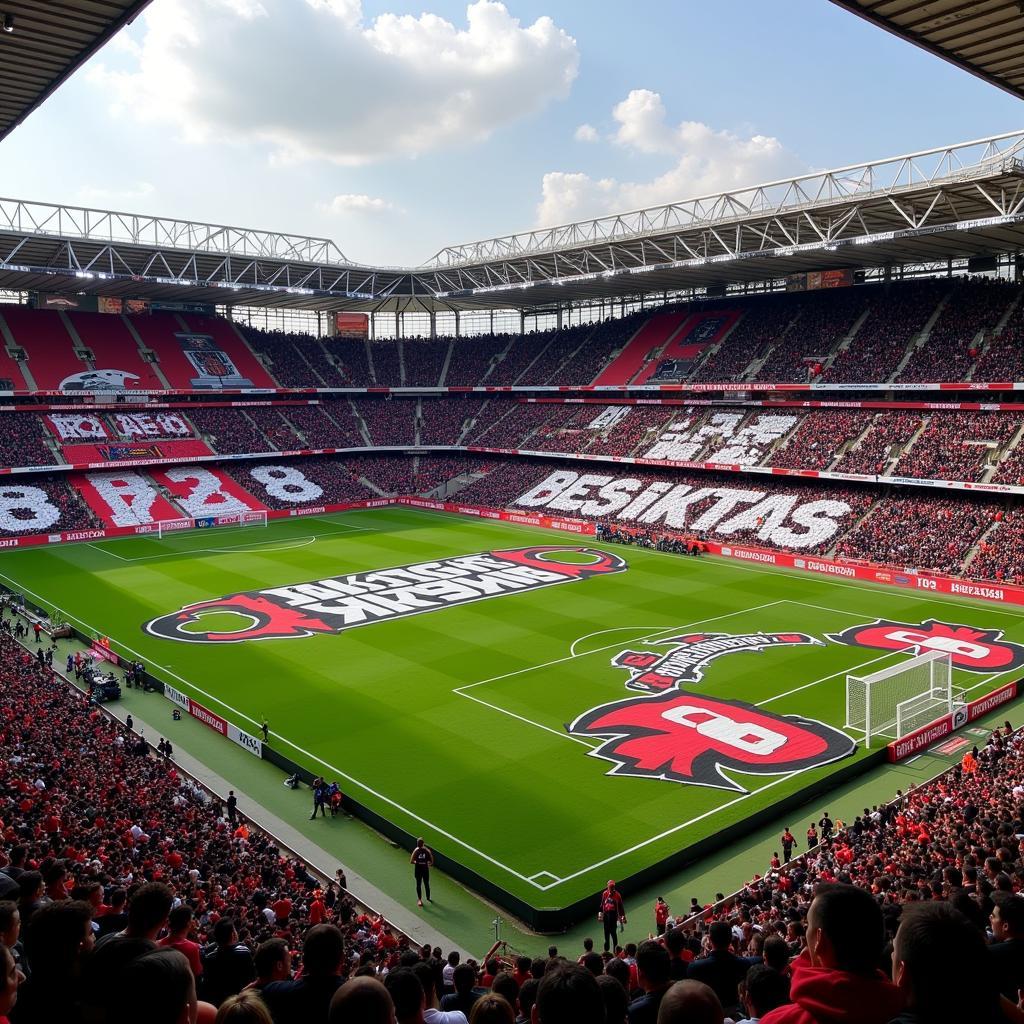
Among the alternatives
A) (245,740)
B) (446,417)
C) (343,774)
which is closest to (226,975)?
(343,774)

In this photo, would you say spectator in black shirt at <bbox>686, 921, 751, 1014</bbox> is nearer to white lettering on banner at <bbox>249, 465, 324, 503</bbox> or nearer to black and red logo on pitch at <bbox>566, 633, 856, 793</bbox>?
black and red logo on pitch at <bbox>566, 633, 856, 793</bbox>

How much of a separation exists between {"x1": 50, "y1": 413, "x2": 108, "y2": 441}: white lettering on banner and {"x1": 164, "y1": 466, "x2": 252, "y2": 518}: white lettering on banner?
5663mm

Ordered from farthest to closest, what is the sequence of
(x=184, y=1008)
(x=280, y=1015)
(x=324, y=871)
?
(x=324, y=871) < (x=280, y=1015) < (x=184, y=1008)

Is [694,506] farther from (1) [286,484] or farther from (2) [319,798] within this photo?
(2) [319,798]

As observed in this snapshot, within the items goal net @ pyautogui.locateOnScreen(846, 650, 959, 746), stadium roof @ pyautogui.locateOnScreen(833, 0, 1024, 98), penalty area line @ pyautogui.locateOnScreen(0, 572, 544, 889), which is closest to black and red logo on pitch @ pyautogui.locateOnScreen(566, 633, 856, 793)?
goal net @ pyautogui.locateOnScreen(846, 650, 959, 746)

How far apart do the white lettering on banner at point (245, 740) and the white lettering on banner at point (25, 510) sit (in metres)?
36.9

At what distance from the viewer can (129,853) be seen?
15484mm

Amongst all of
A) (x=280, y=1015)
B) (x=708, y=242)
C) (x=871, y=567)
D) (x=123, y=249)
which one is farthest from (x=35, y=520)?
(x=280, y=1015)

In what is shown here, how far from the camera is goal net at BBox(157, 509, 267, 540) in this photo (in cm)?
6100

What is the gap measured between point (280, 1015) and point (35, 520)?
6020 centimetres

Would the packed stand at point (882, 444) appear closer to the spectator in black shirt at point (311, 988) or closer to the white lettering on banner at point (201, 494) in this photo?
the white lettering on banner at point (201, 494)

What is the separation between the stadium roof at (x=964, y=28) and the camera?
13.9m

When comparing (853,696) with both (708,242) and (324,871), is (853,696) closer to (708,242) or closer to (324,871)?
(324,871)

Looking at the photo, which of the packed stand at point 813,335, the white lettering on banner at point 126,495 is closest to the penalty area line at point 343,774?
the white lettering on banner at point 126,495
